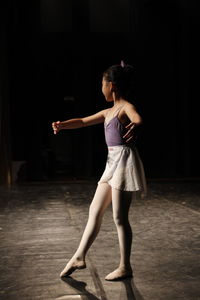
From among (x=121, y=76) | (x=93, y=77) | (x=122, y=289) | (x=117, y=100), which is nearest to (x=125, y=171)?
(x=117, y=100)

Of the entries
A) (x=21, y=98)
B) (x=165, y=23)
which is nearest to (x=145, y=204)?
(x=21, y=98)

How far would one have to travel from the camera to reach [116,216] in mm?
3305

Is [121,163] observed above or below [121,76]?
below

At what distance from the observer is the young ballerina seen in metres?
3.27

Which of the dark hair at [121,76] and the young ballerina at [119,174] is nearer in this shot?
the young ballerina at [119,174]

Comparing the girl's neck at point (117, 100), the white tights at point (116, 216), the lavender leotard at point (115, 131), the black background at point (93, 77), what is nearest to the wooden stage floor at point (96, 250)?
the white tights at point (116, 216)

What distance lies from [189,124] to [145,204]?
5142mm

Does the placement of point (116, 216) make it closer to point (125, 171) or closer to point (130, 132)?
point (125, 171)

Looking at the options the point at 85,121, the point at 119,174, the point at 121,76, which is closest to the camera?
the point at 119,174

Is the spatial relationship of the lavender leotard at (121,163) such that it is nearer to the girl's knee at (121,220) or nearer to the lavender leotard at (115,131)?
the lavender leotard at (115,131)

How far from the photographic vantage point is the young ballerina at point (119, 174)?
3270 millimetres

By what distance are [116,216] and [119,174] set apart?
11.0 inches

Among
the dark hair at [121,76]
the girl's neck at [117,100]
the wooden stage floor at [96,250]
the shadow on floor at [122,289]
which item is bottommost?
the wooden stage floor at [96,250]

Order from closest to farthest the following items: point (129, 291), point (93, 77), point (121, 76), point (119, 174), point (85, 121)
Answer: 1. point (129, 291)
2. point (119, 174)
3. point (121, 76)
4. point (85, 121)
5. point (93, 77)
